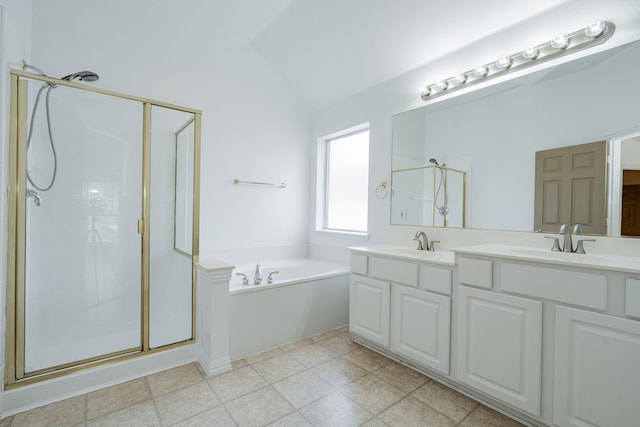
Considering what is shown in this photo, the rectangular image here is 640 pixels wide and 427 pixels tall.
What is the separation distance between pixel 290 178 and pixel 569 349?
112 inches

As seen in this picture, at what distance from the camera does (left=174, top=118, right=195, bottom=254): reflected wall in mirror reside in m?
2.19

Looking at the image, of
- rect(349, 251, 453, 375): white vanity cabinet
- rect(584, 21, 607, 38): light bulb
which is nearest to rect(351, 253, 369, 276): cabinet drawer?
rect(349, 251, 453, 375): white vanity cabinet

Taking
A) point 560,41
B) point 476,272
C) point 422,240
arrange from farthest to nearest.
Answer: point 422,240
point 560,41
point 476,272

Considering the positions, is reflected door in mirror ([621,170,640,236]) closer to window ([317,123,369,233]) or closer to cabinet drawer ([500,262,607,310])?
cabinet drawer ([500,262,607,310])

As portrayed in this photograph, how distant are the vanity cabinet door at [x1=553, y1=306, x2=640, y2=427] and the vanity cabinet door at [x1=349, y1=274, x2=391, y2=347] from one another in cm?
97

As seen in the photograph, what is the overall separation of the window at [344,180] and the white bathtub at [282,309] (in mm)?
710

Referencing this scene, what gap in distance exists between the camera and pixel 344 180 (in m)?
3.50

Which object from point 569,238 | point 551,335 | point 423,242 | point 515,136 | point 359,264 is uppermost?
point 515,136

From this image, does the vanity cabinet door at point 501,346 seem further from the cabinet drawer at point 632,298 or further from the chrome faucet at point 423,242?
the chrome faucet at point 423,242

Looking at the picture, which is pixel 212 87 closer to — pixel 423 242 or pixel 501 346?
pixel 423 242

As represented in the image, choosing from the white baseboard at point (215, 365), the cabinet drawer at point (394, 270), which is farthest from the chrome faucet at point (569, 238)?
the white baseboard at point (215, 365)

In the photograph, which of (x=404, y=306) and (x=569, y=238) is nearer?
(x=569, y=238)

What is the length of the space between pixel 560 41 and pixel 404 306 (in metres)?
1.83

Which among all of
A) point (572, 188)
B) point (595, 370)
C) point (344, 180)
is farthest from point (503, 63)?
point (344, 180)
